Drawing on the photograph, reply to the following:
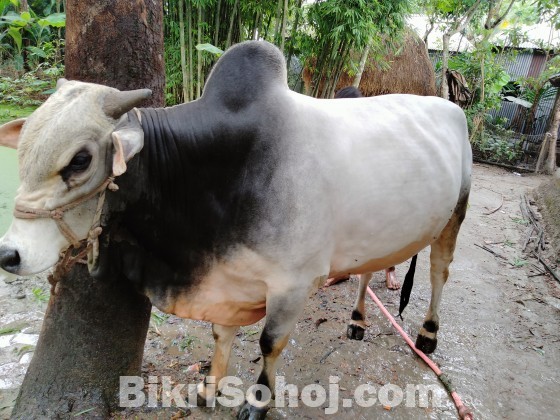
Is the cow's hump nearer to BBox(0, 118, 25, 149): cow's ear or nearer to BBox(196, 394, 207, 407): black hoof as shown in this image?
BBox(0, 118, 25, 149): cow's ear

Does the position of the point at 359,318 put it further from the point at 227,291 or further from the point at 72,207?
the point at 72,207

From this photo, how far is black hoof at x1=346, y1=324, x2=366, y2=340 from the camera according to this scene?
9.77 ft

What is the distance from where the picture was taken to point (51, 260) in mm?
1400

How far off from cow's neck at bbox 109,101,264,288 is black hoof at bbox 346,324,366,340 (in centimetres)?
158

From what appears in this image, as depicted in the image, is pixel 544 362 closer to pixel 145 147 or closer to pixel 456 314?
pixel 456 314

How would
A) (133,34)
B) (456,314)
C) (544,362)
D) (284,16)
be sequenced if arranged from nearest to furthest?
(133,34)
(544,362)
(456,314)
(284,16)

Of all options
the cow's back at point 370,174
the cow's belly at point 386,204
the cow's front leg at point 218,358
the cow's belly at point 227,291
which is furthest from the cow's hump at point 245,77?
the cow's front leg at point 218,358

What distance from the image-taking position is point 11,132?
1.46m

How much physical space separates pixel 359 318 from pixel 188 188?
1.82 metres

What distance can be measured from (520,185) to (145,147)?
9.39m

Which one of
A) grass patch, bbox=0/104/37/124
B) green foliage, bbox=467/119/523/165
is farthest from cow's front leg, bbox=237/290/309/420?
green foliage, bbox=467/119/523/165

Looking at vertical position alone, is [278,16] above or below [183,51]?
above

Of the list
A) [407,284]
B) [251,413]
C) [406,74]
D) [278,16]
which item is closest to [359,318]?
[407,284]

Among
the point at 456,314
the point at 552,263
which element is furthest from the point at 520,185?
the point at 456,314
